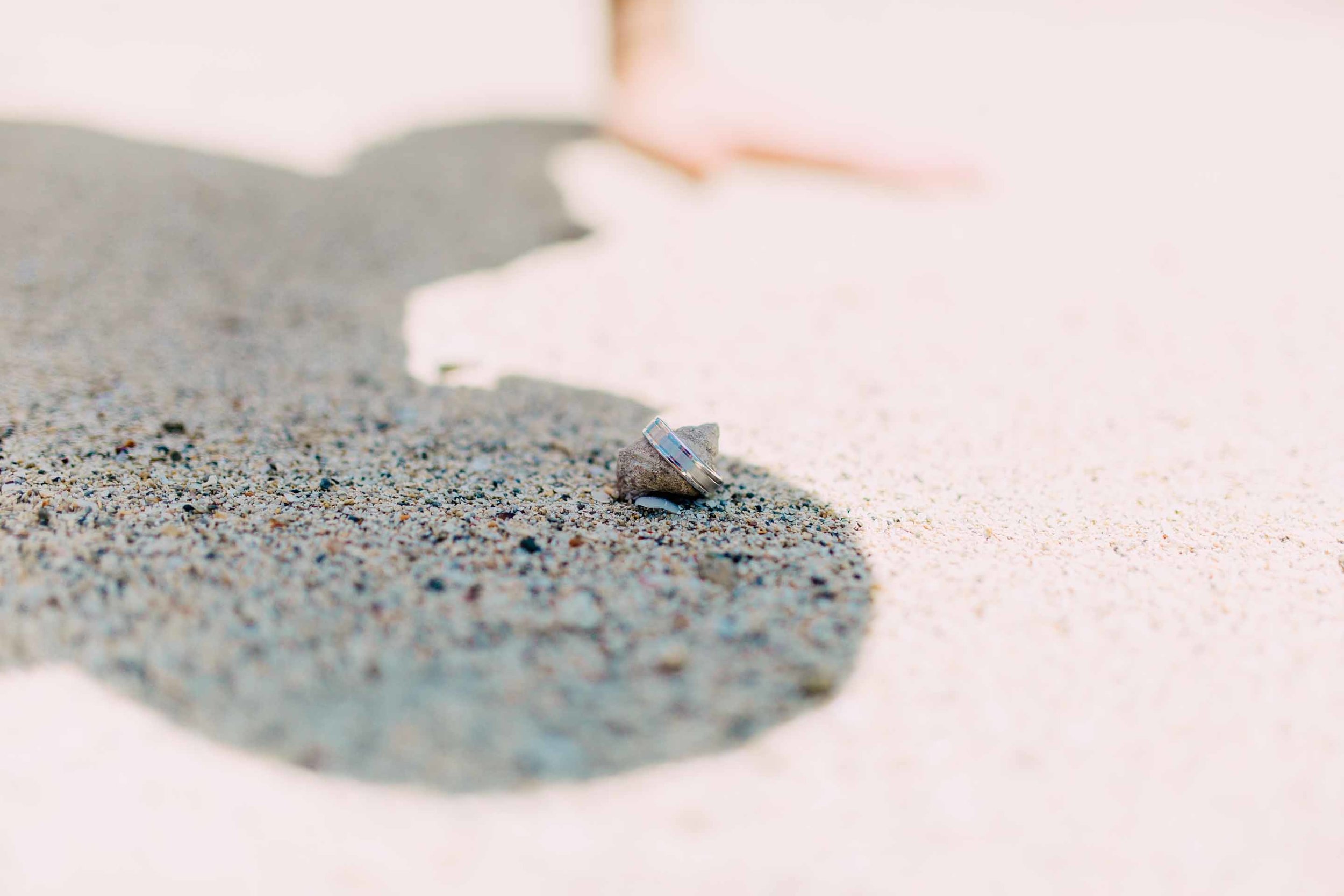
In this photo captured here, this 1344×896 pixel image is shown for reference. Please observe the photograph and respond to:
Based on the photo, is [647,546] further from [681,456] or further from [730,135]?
[730,135]

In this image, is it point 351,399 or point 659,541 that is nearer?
point 659,541

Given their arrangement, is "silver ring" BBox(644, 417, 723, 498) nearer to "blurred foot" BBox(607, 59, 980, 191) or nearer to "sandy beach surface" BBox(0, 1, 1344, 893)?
"sandy beach surface" BBox(0, 1, 1344, 893)

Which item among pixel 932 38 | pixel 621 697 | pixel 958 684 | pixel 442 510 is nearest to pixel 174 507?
pixel 442 510

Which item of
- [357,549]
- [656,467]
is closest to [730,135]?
[656,467]

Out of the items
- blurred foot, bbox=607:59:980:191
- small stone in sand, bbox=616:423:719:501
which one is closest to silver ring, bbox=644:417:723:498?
small stone in sand, bbox=616:423:719:501

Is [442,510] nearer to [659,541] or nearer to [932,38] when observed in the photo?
[659,541]

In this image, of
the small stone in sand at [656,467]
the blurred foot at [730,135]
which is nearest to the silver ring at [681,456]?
the small stone in sand at [656,467]
